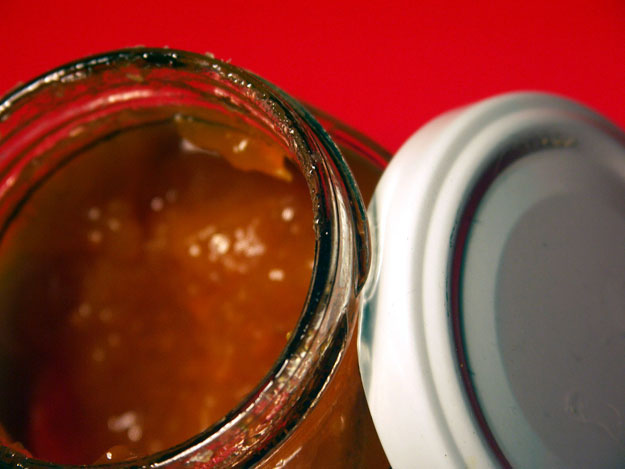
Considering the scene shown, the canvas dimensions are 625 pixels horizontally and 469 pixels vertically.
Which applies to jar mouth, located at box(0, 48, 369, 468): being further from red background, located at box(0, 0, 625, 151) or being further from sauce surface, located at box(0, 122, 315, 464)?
red background, located at box(0, 0, 625, 151)

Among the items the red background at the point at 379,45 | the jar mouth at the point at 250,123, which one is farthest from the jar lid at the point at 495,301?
the red background at the point at 379,45

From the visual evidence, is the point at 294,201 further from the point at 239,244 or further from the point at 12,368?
the point at 12,368

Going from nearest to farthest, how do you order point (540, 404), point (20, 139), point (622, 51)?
point (540, 404)
point (20, 139)
point (622, 51)

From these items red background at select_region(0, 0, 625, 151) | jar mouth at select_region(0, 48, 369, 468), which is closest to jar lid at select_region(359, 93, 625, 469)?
jar mouth at select_region(0, 48, 369, 468)

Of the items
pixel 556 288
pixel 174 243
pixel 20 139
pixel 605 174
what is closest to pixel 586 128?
pixel 605 174

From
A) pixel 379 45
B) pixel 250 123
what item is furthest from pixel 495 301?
pixel 379 45
